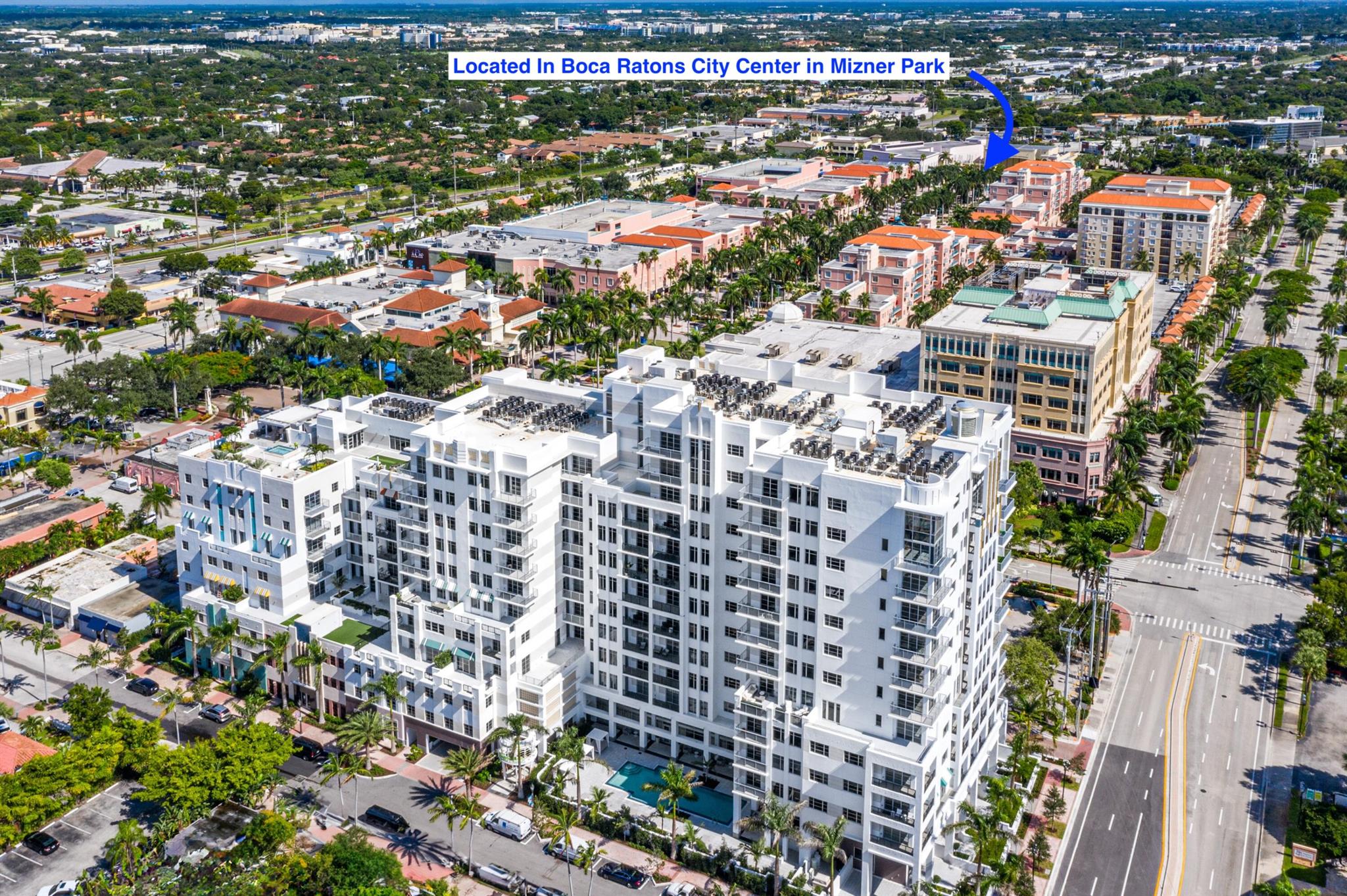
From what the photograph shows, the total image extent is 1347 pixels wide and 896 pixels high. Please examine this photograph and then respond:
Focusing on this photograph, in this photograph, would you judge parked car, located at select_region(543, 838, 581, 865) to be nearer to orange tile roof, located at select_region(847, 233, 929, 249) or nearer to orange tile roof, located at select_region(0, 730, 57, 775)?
orange tile roof, located at select_region(0, 730, 57, 775)

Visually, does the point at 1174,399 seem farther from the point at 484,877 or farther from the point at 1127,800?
the point at 484,877

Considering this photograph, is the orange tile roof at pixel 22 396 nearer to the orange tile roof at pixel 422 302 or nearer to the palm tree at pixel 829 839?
the orange tile roof at pixel 422 302

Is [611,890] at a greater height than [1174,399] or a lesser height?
lesser

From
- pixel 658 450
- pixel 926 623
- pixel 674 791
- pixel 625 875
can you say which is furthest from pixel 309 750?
pixel 926 623

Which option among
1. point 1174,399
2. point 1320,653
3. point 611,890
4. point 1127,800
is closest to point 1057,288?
point 1174,399

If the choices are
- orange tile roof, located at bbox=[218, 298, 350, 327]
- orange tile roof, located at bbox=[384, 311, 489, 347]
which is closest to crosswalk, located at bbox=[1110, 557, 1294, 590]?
orange tile roof, located at bbox=[384, 311, 489, 347]

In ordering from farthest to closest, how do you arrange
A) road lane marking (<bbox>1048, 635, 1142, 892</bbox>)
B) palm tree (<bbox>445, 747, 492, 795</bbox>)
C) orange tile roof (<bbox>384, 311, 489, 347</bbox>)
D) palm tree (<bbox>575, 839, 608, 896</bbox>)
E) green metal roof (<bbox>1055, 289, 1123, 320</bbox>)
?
1. orange tile roof (<bbox>384, 311, 489, 347</bbox>)
2. green metal roof (<bbox>1055, 289, 1123, 320</bbox>)
3. palm tree (<bbox>445, 747, 492, 795</bbox>)
4. road lane marking (<bbox>1048, 635, 1142, 892</bbox>)
5. palm tree (<bbox>575, 839, 608, 896</bbox>)
